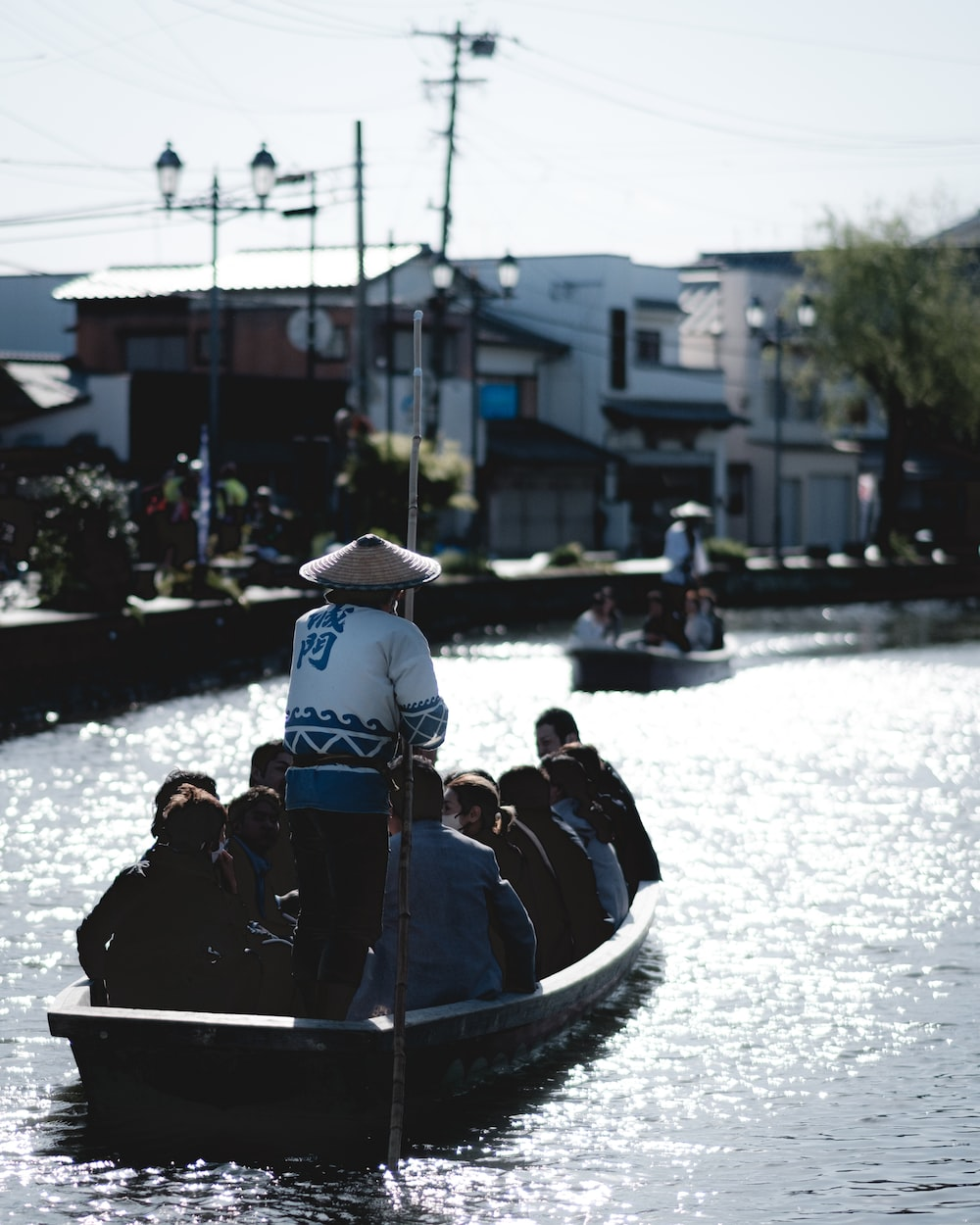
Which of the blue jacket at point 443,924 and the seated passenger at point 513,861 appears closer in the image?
the blue jacket at point 443,924

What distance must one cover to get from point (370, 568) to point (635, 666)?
747 inches

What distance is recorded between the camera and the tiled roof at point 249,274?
5238 cm

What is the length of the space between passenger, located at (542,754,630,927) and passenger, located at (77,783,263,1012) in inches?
104

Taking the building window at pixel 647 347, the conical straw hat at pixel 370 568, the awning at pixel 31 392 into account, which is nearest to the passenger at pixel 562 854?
the conical straw hat at pixel 370 568

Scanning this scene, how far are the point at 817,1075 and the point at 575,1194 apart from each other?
229 cm

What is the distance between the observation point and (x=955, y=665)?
33656 millimetres

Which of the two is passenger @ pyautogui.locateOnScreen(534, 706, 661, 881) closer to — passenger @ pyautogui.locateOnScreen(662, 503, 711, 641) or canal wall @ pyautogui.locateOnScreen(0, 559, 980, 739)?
canal wall @ pyautogui.locateOnScreen(0, 559, 980, 739)

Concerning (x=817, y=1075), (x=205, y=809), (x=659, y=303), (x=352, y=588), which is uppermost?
(x=659, y=303)

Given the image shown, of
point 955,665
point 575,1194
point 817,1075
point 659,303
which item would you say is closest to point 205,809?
point 575,1194

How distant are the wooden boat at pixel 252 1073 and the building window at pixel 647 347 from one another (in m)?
56.6

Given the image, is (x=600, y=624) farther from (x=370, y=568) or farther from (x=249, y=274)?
(x=249, y=274)

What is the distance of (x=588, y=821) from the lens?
10.5 m

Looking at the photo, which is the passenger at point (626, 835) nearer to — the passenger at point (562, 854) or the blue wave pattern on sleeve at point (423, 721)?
the passenger at point (562, 854)

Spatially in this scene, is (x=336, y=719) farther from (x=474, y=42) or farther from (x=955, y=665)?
(x=474, y=42)
